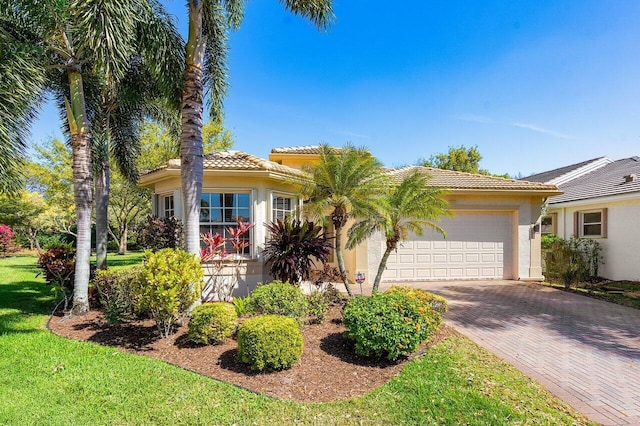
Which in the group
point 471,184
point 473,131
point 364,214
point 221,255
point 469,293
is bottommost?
point 469,293

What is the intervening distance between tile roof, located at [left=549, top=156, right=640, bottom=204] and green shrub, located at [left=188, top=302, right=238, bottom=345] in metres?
15.9

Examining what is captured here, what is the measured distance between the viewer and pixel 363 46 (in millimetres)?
12938

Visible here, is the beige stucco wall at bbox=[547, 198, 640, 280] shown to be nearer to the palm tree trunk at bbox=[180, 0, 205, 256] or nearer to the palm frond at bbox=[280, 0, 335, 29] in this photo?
the palm frond at bbox=[280, 0, 335, 29]

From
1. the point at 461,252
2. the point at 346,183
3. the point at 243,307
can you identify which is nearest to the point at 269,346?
the point at 243,307

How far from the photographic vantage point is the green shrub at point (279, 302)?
6.37 meters

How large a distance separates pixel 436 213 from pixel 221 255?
6.20m

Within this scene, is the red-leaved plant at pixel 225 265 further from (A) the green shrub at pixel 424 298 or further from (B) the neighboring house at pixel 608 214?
(B) the neighboring house at pixel 608 214

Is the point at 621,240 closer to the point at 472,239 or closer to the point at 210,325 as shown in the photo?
the point at 472,239

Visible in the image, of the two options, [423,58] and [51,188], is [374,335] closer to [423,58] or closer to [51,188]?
[423,58]

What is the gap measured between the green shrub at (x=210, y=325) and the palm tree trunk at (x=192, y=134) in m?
2.00

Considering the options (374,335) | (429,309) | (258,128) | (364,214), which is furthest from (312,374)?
(258,128)

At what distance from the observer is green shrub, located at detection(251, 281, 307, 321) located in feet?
20.9

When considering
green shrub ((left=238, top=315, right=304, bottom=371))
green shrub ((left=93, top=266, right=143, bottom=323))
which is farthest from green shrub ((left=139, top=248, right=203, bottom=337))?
green shrub ((left=238, top=315, right=304, bottom=371))

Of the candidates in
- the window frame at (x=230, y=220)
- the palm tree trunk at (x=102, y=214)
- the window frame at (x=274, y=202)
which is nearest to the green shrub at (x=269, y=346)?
the window frame at (x=230, y=220)
